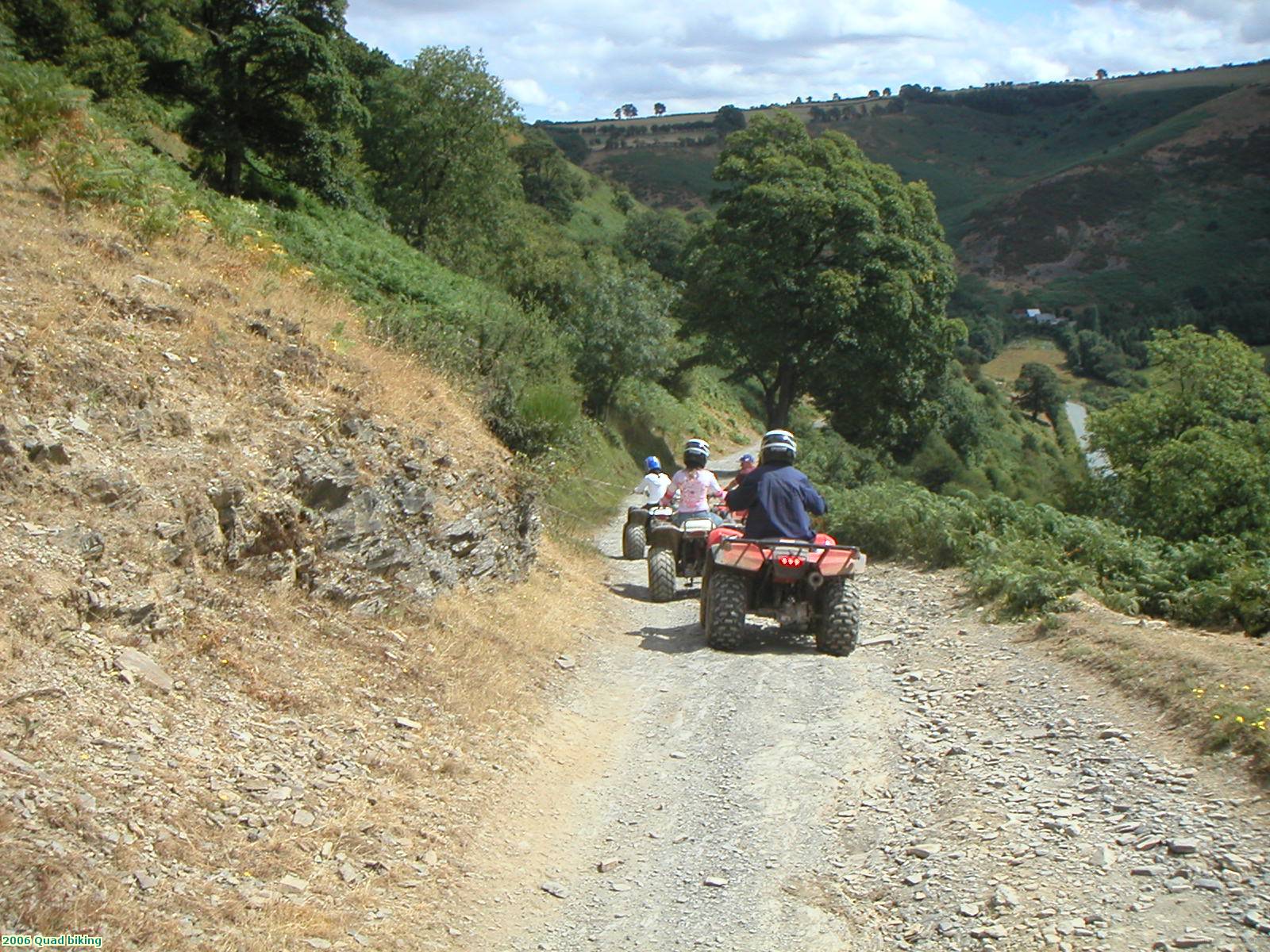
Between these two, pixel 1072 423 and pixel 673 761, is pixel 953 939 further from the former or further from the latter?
pixel 1072 423

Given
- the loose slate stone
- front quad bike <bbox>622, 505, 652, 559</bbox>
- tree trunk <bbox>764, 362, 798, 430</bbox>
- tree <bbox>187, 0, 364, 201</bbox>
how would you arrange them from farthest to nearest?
1. tree trunk <bbox>764, 362, 798, 430</bbox>
2. tree <bbox>187, 0, 364, 201</bbox>
3. front quad bike <bbox>622, 505, 652, 559</bbox>
4. the loose slate stone

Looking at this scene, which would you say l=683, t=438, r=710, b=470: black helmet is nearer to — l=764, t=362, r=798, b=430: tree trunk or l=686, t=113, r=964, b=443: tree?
l=686, t=113, r=964, b=443: tree

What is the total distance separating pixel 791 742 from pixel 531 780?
5.96 ft

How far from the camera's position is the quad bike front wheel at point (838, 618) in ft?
32.6

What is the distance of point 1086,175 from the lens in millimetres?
118875

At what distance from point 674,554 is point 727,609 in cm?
324

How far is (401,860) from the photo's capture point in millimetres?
5500

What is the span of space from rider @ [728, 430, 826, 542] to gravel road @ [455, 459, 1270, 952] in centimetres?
155

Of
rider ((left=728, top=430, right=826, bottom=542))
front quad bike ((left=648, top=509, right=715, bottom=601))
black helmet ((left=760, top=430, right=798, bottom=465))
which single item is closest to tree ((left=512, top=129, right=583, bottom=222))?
front quad bike ((left=648, top=509, right=715, bottom=601))

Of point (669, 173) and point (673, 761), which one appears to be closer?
point (673, 761)

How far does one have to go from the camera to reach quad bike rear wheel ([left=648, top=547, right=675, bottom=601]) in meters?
13.1

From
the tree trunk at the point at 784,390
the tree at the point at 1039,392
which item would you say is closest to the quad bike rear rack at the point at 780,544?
the tree trunk at the point at 784,390

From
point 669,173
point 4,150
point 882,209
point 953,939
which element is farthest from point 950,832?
point 669,173

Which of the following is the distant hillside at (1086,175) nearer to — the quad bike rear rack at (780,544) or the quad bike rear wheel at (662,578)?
the quad bike rear wheel at (662,578)
